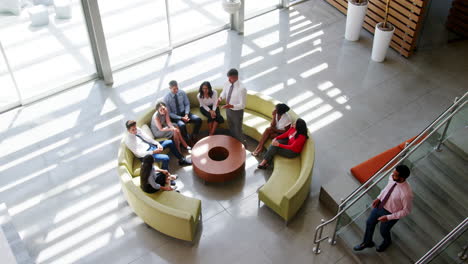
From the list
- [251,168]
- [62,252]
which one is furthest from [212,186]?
[62,252]

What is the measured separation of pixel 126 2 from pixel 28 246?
5702 millimetres

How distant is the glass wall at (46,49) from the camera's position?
994 cm

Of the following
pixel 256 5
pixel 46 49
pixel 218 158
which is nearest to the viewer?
pixel 218 158

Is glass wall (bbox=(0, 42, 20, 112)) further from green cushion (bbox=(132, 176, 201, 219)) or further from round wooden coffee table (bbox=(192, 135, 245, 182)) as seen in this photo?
round wooden coffee table (bbox=(192, 135, 245, 182))

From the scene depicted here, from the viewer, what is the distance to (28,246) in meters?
7.70

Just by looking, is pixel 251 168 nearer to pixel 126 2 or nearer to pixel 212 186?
pixel 212 186

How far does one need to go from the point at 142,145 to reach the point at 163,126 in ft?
2.56

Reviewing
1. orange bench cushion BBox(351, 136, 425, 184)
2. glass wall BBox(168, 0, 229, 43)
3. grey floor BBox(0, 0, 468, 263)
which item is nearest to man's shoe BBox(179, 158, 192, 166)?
grey floor BBox(0, 0, 468, 263)

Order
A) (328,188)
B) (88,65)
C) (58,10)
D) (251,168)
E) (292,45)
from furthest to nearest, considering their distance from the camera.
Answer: (292,45) < (88,65) < (58,10) < (251,168) < (328,188)

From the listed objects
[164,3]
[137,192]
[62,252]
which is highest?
[164,3]

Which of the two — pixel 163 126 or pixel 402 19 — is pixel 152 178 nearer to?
pixel 163 126

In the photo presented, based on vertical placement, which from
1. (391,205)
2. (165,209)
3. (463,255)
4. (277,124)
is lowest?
(165,209)

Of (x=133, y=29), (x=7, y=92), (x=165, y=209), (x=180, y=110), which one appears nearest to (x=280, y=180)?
(x=165, y=209)

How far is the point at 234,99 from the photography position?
8750mm
